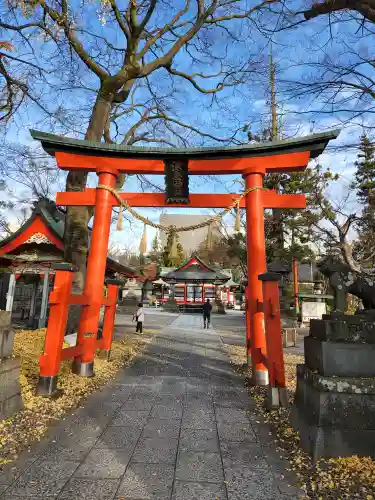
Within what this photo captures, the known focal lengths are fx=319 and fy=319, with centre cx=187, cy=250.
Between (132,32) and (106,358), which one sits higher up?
(132,32)

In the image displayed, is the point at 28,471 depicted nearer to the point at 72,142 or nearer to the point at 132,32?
the point at 72,142

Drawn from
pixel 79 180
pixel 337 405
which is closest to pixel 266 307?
pixel 337 405

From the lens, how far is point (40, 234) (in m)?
11.7

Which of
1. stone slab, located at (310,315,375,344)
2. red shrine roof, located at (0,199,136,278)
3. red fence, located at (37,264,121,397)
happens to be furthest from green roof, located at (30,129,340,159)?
red shrine roof, located at (0,199,136,278)

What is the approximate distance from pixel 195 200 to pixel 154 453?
503cm

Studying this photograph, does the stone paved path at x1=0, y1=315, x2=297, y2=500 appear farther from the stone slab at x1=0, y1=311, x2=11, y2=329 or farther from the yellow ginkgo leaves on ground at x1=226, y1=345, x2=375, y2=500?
the stone slab at x1=0, y1=311, x2=11, y2=329

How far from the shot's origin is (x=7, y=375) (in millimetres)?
3773

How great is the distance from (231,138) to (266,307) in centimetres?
1007

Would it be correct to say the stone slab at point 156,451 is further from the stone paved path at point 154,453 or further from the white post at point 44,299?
the white post at point 44,299

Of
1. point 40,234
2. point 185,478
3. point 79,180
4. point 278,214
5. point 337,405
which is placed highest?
point 278,214

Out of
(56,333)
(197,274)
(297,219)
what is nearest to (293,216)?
(297,219)

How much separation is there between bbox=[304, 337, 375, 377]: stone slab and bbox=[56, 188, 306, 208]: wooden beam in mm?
3894

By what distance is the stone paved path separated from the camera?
2531mm

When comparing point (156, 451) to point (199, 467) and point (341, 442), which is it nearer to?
point (199, 467)
